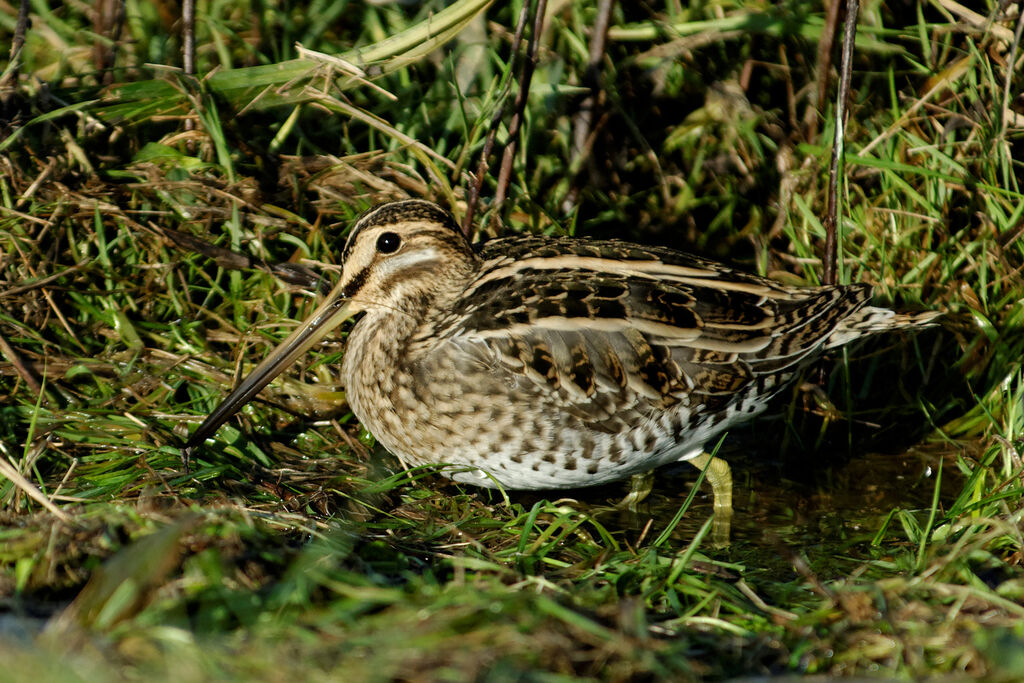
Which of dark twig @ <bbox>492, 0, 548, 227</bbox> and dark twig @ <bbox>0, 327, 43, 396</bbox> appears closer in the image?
dark twig @ <bbox>0, 327, 43, 396</bbox>

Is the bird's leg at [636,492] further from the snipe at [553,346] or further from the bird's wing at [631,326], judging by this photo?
the bird's wing at [631,326]

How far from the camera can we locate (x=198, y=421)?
4.14 m

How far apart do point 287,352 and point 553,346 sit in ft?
3.29

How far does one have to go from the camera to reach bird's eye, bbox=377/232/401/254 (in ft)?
13.1

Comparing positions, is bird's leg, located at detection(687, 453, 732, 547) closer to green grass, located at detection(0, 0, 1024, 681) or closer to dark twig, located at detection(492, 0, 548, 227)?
green grass, located at detection(0, 0, 1024, 681)

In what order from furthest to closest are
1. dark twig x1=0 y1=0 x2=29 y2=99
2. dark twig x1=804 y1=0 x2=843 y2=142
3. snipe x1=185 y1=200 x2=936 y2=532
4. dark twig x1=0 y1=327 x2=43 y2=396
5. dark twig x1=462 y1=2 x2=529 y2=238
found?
dark twig x1=804 y1=0 x2=843 y2=142, dark twig x1=0 y1=0 x2=29 y2=99, dark twig x1=462 y1=2 x2=529 y2=238, dark twig x1=0 y1=327 x2=43 y2=396, snipe x1=185 y1=200 x2=936 y2=532

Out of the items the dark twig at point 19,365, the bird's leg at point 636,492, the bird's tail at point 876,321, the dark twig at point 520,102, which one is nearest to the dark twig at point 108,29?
the dark twig at point 19,365

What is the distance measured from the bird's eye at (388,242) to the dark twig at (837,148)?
1710mm

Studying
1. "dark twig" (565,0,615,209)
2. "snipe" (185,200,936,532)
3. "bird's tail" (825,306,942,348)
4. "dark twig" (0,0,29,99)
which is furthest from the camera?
"dark twig" (565,0,615,209)

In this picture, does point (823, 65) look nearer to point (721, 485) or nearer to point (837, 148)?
point (837, 148)

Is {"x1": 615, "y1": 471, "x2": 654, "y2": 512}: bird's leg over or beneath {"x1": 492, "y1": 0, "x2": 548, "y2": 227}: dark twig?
beneath

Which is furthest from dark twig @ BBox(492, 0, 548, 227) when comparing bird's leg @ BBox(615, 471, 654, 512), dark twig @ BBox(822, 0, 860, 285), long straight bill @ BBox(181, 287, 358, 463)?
bird's leg @ BBox(615, 471, 654, 512)

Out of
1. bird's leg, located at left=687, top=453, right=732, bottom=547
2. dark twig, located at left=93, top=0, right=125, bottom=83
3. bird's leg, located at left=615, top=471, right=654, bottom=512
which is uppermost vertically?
dark twig, located at left=93, top=0, right=125, bottom=83

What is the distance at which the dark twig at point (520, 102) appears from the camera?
4355 millimetres
